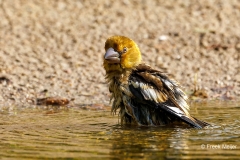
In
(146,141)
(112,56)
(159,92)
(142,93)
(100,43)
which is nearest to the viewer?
(146,141)

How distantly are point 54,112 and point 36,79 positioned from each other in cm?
179

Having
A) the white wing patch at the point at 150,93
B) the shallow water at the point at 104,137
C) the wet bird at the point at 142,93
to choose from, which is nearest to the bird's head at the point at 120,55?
the wet bird at the point at 142,93

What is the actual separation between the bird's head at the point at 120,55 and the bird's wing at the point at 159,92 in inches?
6.4

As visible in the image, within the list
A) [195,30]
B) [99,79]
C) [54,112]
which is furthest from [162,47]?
[54,112]

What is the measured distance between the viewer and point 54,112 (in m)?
8.68

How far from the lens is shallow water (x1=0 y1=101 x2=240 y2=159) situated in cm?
559

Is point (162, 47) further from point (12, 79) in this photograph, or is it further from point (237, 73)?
point (12, 79)

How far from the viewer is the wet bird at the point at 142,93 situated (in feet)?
24.1

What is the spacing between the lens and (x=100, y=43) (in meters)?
11.9

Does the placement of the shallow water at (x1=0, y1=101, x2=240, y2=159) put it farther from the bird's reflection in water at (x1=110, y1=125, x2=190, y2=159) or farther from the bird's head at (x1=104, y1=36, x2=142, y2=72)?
the bird's head at (x1=104, y1=36, x2=142, y2=72)

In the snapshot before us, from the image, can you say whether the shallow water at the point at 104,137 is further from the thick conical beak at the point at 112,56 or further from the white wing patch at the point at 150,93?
the thick conical beak at the point at 112,56

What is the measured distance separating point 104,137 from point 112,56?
1423 mm

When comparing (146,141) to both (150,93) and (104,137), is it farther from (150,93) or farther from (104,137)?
(150,93)

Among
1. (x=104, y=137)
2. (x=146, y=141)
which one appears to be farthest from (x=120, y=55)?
(x=146, y=141)
